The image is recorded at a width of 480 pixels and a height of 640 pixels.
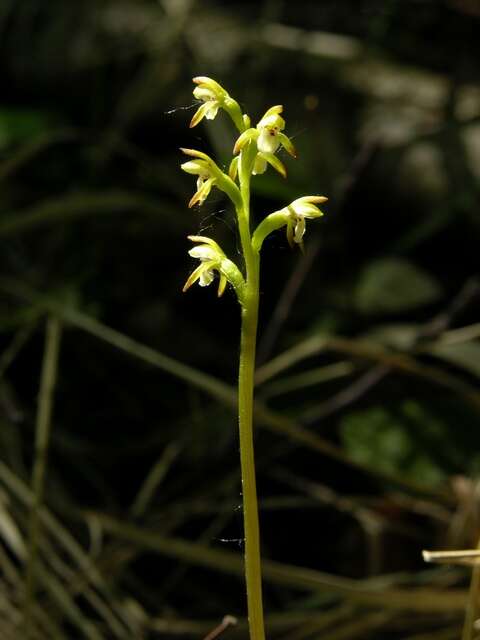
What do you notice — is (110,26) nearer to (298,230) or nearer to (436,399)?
(436,399)

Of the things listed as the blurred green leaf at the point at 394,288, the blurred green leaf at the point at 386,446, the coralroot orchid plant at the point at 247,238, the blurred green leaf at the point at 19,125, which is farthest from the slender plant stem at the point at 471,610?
the blurred green leaf at the point at 19,125

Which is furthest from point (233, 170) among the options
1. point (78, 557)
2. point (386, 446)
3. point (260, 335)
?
point (260, 335)

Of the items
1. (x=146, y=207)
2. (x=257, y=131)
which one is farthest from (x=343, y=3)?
(x=257, y=131)

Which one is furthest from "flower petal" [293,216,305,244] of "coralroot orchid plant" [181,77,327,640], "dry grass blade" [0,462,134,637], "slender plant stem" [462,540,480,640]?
"dry grass blade" [0,462,134,637]

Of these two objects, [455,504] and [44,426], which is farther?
[455,504]

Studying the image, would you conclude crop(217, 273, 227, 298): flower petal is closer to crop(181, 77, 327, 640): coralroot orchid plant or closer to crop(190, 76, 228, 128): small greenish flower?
crop(181, 77, 327, 640): coralroot orchid plant

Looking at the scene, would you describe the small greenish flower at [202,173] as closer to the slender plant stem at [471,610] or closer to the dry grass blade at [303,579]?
the slender plant stem at [471,610]
